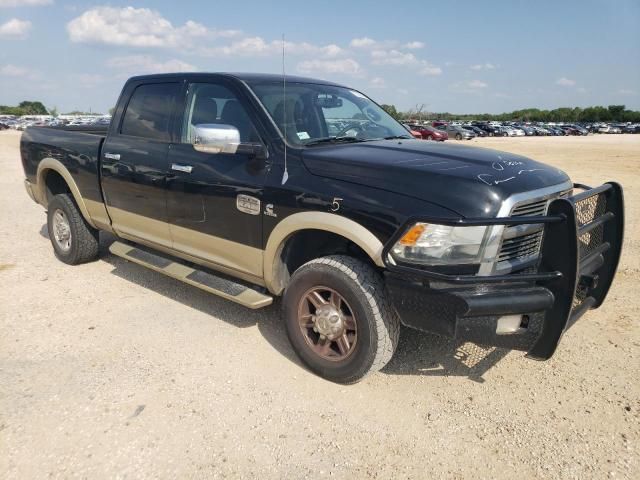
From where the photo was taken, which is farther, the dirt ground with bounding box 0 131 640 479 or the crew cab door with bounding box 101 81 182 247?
the crew cab door with bounding box 101 81 182 247

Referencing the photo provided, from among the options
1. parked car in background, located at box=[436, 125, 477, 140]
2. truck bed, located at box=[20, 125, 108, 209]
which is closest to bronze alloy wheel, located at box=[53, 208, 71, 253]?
truck bed, located at box=[20, 125, 108, 209]

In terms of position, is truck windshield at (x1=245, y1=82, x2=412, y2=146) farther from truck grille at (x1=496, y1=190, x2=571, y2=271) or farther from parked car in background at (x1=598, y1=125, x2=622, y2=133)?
parked car in background at (x1=598, y1=125, x2=622, y2=133)

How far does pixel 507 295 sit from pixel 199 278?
236cm

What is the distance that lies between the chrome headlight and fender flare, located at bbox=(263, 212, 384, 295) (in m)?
0.20

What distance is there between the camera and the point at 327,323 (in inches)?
128

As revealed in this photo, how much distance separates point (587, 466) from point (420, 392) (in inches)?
39.1

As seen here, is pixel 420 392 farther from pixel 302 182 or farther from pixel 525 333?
Answer: pixel 302 182

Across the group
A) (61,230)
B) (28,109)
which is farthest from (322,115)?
(28,109)

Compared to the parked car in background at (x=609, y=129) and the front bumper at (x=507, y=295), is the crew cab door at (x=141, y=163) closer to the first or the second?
the front bumper at (x=507, y=295)

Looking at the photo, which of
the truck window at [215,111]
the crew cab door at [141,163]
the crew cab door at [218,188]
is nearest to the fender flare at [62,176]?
the crew cab door at [141,163]

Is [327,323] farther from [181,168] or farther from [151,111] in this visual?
[151,111]

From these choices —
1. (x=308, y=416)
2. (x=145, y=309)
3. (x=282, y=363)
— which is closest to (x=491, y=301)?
(x=308, y=416)

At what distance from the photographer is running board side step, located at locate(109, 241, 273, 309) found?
3625mm

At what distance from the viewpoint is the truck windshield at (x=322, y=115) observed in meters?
3.59
